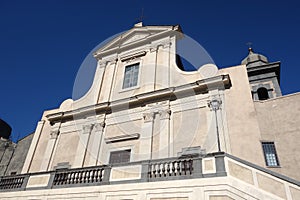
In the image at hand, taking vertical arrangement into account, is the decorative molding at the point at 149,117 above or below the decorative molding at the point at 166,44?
below

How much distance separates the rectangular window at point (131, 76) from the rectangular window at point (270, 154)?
8.47m

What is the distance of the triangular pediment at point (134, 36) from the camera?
639 inches

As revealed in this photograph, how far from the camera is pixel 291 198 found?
21.0ft

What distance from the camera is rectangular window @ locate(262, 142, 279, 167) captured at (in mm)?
9599

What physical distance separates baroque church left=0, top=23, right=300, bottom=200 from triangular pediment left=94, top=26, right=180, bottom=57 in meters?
0.08

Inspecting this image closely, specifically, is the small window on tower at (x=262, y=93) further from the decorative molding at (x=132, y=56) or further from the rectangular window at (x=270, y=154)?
the decorative molding at (x=132, y=56)

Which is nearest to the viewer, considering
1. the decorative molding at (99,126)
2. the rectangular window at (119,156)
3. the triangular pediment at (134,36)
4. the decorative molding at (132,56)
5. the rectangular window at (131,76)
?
the rectangular window at (119,156)

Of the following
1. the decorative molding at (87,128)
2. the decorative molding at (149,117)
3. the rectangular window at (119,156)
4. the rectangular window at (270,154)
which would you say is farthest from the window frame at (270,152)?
the decorative molding at (87,128)

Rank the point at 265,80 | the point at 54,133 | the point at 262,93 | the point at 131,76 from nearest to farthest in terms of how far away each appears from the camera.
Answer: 1. the point at 54,133
2. the point at 131,76
3. the point at 262,93
4. the point at 265,80

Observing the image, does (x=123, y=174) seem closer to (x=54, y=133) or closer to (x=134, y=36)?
(x=54, y=133)

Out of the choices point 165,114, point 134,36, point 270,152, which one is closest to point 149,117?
point 165,114

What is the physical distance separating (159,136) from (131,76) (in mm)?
5642

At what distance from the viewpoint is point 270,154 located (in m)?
9.74

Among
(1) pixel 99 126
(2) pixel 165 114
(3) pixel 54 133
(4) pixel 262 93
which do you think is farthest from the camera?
(4) pixel 262 93
